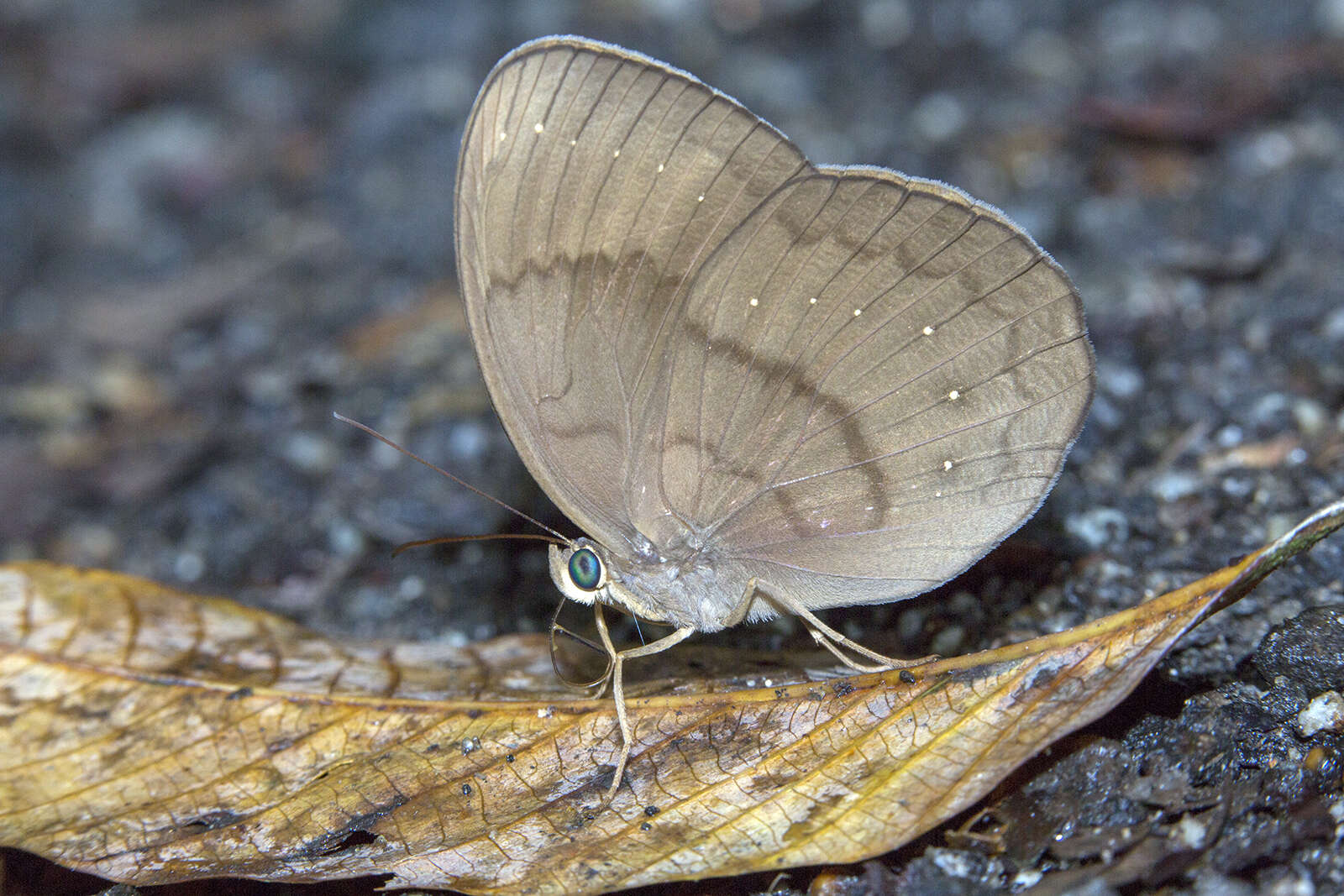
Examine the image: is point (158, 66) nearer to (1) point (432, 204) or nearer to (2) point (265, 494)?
(1) point (432, 204)

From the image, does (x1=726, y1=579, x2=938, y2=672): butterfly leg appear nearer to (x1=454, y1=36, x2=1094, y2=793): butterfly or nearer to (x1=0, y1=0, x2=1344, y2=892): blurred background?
(x1=454, y1=36, x2=1094, y2=793): butterfly

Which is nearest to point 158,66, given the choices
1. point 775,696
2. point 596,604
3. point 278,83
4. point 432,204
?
point 278,83

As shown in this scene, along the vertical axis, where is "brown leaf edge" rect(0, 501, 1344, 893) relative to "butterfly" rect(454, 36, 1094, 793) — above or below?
below

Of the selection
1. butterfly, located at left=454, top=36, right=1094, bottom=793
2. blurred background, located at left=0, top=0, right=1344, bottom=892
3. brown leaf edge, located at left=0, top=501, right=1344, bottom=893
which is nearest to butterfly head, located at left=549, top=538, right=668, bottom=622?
butterfly, located at left=454, top=36, right=1094, bottom=793

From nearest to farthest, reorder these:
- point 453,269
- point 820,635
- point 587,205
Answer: point 587,205 → point 820,635 → point 453,269

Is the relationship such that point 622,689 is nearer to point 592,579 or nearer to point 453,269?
point 592,579

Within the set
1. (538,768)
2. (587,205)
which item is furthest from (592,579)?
(587,205)

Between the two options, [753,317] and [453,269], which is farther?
[453,269]
